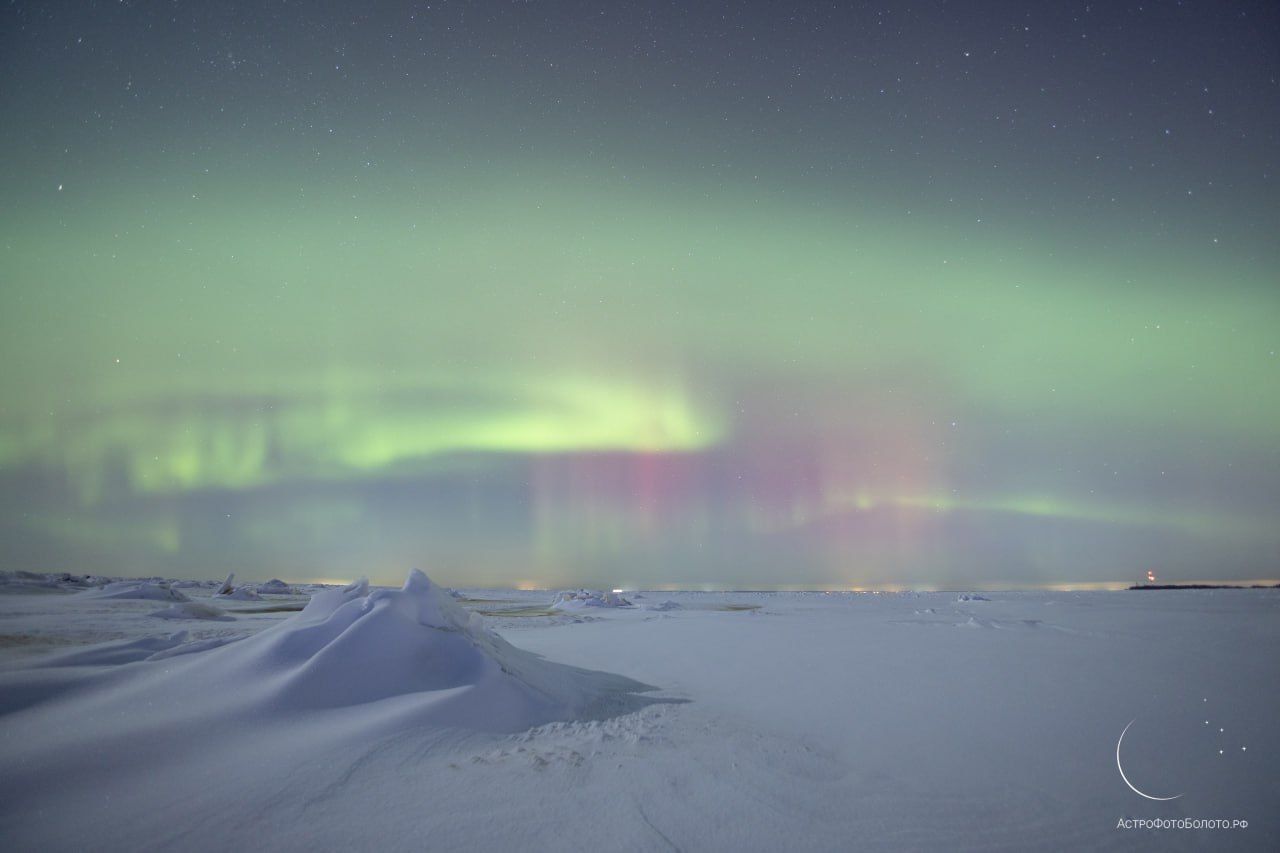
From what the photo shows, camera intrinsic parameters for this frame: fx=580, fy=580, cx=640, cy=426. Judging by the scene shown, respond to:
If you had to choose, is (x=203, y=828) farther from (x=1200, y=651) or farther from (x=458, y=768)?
(x=1200, y=651)

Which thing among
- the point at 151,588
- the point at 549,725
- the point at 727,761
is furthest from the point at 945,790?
the point at 151,588

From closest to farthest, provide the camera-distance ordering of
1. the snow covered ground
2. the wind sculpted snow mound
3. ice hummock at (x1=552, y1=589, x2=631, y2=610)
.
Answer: the snow covered ground → the wind sculpted snow mound → ice hummock at (x1=552, y1=589, x2=631, y2=610)

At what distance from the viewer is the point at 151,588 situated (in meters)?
25.0

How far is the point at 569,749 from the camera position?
215 inches

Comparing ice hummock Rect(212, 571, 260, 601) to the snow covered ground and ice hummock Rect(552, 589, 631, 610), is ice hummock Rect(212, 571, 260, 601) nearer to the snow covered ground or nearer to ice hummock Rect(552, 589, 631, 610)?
ice hummock Rect(552, 589, 631, 610)

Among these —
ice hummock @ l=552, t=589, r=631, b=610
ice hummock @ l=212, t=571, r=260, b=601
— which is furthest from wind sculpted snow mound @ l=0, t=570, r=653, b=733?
ice hummock @ l=212, t=571, r=260, b=601

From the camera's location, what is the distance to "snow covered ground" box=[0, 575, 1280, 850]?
4027mm

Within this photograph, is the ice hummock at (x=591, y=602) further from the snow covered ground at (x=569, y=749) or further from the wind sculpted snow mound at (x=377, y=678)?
the wind sculpted snow mound at (x=377, y=678)

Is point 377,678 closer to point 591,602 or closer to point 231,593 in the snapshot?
point 591,602

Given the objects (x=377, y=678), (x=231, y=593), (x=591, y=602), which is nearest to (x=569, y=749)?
(x=377, y=678)

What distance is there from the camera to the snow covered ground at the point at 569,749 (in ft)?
13.2

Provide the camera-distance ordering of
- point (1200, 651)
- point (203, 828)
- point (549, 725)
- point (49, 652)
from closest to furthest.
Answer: point (203, 828)
point (549, 725)
point (49, 652)
point (1200, 651)

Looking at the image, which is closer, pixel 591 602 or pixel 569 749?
pixel 569 749

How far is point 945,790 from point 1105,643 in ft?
41.5
